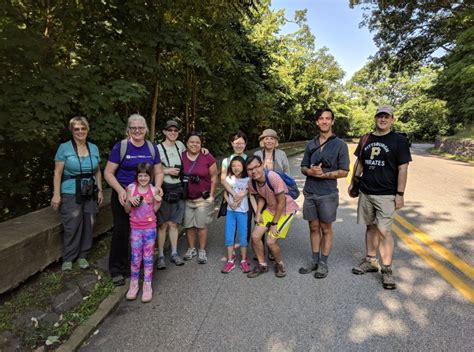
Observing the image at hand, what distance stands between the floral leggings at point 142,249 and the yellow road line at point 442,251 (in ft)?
12.0

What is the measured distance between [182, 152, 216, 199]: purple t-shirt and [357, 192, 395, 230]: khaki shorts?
2043 mm

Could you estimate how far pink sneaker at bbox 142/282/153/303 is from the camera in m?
3.55

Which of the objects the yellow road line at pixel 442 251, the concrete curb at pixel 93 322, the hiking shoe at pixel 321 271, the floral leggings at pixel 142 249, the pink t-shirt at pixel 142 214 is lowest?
the concrete curb at pixel 93 322

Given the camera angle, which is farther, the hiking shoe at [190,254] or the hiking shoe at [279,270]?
the hiking shoe at [190,254]

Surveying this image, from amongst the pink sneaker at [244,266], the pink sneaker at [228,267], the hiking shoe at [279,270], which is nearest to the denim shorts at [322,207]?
the hiking shoe at [279,270]

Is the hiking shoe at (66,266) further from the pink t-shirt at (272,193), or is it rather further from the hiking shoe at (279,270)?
the hiking shoe at (279,270)

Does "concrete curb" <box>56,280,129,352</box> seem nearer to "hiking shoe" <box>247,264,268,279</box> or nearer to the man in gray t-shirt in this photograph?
"hiking shoe" <box>247,264,268,279</box>

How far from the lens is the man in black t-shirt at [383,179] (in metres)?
3.81

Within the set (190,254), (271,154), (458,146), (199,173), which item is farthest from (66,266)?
(458,146)

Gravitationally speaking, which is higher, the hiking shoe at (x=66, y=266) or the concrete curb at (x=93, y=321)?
the hiking shoe at (x=66, y=266)

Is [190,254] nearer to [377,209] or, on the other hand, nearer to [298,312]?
[298,312]

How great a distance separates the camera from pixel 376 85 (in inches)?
2375

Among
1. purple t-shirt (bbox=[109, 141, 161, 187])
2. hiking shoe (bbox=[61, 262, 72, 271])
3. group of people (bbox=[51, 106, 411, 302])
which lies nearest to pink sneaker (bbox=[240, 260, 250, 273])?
group of people (bbox=[51, 106, 411, 302])

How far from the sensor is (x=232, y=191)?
4352mm
